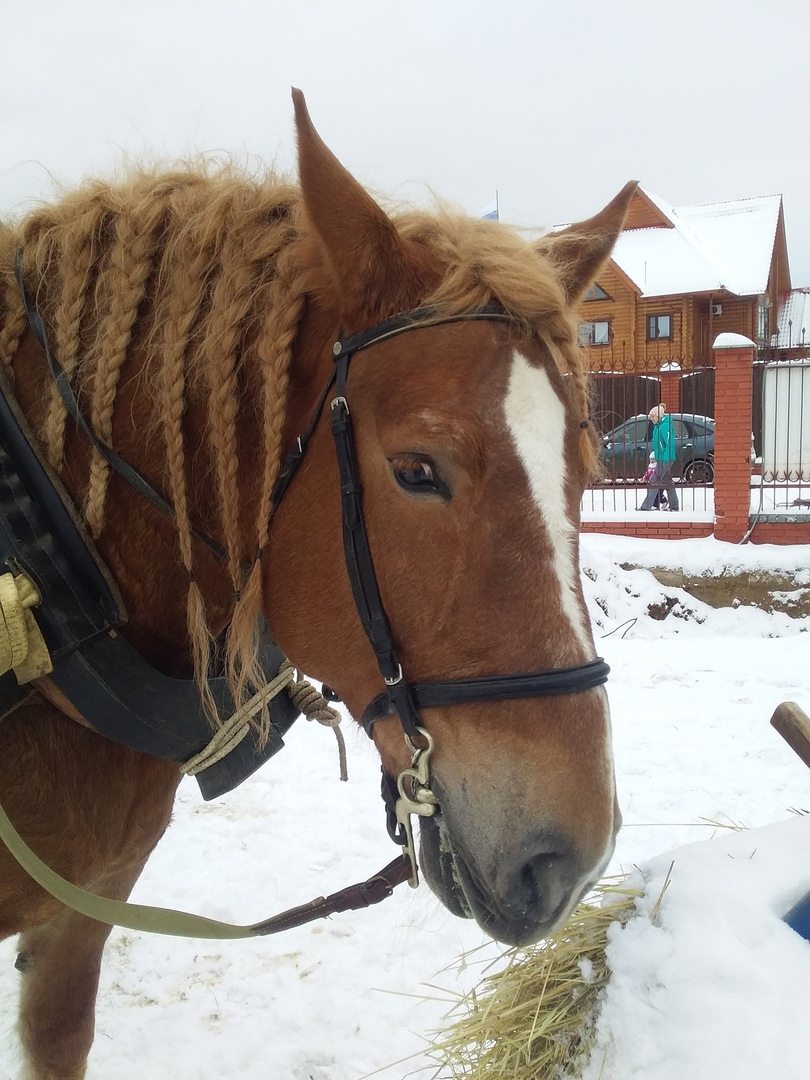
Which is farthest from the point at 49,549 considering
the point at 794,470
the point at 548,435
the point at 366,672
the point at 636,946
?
the point at 794,470

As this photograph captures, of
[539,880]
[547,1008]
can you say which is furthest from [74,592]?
[547,1008]

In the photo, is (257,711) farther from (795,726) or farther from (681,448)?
(681,448)

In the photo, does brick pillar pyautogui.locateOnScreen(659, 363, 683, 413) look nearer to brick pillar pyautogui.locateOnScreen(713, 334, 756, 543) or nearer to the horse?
brick pillar pyautogui.locateOnScreen(713, 334, 756, 543)

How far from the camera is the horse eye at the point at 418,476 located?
4.23 ft

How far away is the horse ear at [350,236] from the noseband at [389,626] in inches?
2.5

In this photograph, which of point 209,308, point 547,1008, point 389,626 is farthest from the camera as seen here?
point 547,1008

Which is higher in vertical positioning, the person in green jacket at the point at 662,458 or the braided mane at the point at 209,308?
the braided mane at the point at 209,308

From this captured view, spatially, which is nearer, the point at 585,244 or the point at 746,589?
the point at 585,244

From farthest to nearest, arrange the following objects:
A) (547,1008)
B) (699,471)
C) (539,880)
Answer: (699,471)
(547,1008)
(539,880)

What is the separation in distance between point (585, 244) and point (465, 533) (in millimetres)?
938

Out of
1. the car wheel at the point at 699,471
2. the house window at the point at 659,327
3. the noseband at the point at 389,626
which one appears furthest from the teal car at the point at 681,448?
the house window at the point at 659,327

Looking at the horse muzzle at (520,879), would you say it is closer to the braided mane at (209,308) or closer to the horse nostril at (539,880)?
the horse nostril at (539,880)

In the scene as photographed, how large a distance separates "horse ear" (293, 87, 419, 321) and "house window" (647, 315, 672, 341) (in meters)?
27.3

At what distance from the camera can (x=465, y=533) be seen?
4.14 ft
